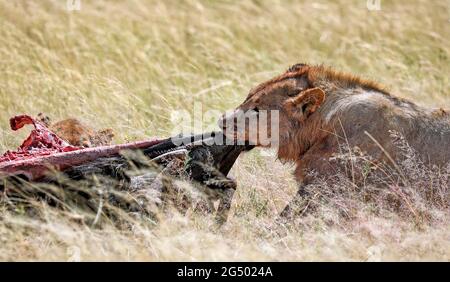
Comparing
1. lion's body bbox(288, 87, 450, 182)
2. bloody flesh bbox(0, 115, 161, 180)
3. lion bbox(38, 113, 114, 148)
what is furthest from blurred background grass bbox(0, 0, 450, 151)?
lion's body bbox(288, 87, 450, 182)

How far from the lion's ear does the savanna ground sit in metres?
0.71

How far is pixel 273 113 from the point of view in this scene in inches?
245

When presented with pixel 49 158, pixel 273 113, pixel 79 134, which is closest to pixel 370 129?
pixel 273 113

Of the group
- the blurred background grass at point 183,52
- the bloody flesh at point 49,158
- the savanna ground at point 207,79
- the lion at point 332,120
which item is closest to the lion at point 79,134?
the bloody flesh at point 49,158

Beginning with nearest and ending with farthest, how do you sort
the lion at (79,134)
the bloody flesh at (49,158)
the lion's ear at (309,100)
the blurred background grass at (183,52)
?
1. the bloody flesh at (49,158)
2. the lion's ear at (309,100)
3. the lion at (79,134)
4. the blurred background grass at (183,52)

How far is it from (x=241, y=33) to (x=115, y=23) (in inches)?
60.6

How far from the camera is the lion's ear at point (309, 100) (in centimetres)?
613

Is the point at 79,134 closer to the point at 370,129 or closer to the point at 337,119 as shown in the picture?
the point at 337,119

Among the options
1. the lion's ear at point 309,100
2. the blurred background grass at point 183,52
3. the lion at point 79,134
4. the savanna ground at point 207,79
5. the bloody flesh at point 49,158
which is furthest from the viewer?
the blurred background grass at point 183,52

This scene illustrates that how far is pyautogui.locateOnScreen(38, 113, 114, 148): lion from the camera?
690cm

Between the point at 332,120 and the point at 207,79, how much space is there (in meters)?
4.41

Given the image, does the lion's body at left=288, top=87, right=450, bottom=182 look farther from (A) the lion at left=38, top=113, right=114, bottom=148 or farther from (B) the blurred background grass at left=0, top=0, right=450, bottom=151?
(B) the blurred background grass at left=0, top=0, right=450, bottom=151

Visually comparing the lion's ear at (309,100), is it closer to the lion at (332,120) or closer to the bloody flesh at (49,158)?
the lion at (332,120)
